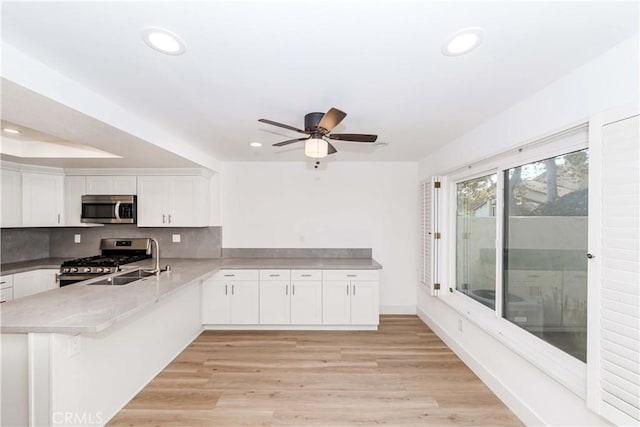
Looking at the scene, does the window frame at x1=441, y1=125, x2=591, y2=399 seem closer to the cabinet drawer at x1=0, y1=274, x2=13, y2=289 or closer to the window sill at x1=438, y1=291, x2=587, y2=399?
the window sill at x1=438, y1=291, x2=587, y2=399

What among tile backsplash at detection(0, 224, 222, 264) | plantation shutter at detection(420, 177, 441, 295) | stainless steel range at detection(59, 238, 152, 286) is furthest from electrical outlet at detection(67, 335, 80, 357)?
plantation shutter at detection(420, 177, 441, 295)

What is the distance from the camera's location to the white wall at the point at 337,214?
454 cm

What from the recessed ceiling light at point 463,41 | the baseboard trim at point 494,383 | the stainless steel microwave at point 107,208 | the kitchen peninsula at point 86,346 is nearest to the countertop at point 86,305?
the kitchen peninsula at point 86,346

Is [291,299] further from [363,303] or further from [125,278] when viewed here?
[125,278]

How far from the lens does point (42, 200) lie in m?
3.85

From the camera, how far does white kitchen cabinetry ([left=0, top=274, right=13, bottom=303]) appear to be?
3.22m

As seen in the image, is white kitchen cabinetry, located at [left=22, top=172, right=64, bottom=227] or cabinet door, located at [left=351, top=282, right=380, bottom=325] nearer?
white kitchen cabinetry, located at [left=22, top=172, right=64, bottom=227]

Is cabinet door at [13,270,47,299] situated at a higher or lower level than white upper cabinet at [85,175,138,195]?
lower

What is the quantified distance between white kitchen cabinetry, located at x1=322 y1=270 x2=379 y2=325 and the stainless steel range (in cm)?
269

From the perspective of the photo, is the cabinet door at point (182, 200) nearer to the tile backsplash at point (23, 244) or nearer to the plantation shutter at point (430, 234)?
the tile backsplash at point (23, 244)

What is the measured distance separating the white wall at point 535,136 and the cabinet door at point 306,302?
1685mm

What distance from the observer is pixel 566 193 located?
1.97 m

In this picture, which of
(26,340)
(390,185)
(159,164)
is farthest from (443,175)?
(26,340)

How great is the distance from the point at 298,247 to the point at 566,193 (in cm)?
337
